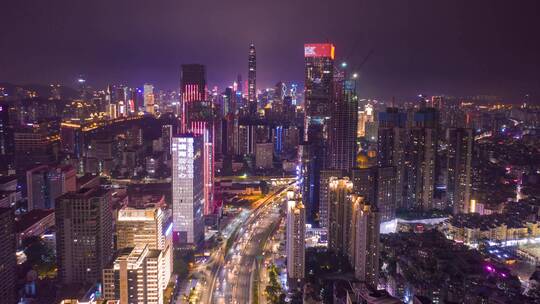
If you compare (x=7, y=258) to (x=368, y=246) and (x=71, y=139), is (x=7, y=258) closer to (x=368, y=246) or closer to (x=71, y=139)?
(x=368, y=246)

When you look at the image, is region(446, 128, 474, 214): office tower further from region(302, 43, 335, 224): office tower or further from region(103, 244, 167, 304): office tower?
region(103, 244, 167, 304): office tower

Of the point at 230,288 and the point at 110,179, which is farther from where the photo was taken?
the point at 110,179

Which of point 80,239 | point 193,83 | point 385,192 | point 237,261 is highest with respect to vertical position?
point 193,83

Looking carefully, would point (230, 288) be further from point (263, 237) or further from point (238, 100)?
point (238, 100)

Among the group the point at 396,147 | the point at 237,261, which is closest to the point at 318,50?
the point at 396,147

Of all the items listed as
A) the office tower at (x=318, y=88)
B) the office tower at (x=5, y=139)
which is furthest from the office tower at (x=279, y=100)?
the office tower at (x=5, y=139)

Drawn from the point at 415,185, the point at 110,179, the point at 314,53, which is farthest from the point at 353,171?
the point at 110,179

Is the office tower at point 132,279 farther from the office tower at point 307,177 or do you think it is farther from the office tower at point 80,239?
the office tower at point 307,177
